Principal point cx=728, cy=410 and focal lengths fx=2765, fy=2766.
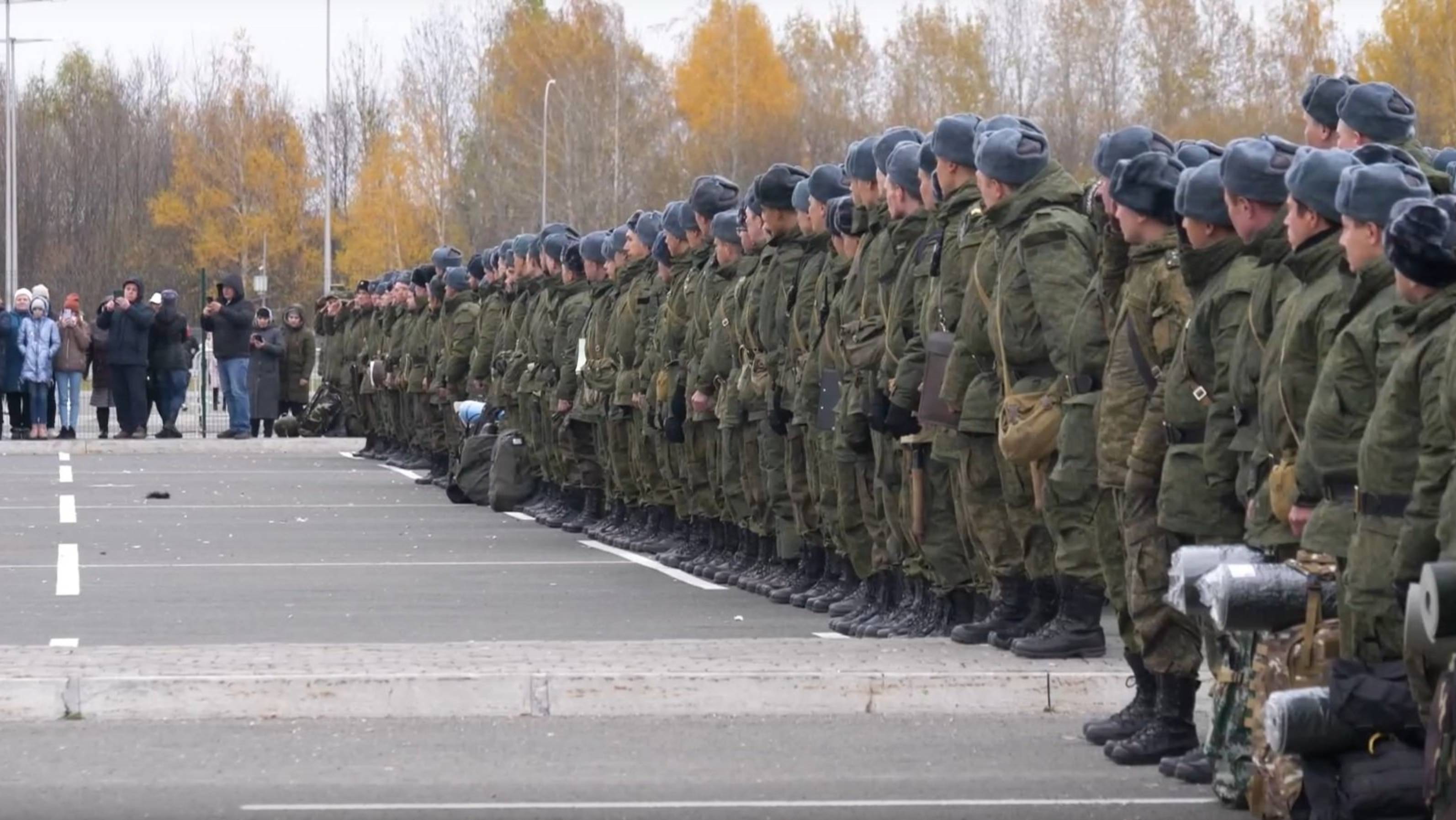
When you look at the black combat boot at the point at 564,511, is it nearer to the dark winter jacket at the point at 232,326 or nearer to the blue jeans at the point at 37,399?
the dark winter jacket at the point at 232,326

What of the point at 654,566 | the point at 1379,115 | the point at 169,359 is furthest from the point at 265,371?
the point at 1379,115

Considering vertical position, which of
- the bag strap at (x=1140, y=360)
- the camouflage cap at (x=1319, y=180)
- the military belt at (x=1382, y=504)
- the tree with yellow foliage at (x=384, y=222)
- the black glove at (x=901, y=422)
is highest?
the tree with yellow foliage at (x=384, y=222)

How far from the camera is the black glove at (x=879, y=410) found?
1261cm

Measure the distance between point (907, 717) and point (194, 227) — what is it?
7768 centimetres

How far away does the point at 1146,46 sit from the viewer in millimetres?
86062

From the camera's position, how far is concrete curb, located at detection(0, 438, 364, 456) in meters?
34.5

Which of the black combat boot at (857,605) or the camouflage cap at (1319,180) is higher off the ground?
the camouflage cap at (1319,180)

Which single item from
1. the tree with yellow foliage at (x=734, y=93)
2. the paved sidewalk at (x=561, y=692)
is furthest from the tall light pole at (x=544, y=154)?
the paved sidewalk at (x=561, y=692)

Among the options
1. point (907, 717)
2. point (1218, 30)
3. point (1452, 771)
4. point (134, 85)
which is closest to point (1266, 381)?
point (1452, 771)

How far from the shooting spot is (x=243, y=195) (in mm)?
88000

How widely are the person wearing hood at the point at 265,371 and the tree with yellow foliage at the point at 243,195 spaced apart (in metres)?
48.3

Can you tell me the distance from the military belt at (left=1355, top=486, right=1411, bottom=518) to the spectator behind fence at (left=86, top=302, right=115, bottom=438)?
29.0 metres

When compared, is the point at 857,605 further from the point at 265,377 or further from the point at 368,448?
the point at 265,377

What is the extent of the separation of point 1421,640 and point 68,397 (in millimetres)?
30880
